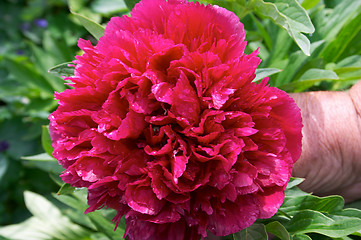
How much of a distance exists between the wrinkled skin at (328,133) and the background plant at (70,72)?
0.15ft

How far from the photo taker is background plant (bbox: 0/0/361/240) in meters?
0.60

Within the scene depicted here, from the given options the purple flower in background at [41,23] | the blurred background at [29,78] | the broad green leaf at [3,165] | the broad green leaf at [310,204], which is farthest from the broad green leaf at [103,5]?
the broad green leaf at [310,204]

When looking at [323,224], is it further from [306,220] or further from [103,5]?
[103,5]

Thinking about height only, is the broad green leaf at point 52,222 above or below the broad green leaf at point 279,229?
below

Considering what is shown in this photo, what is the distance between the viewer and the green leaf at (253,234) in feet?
1.80

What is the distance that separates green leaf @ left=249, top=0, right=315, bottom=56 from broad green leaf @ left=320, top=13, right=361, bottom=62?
0.86 feet

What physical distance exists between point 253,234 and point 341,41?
0.52 metres

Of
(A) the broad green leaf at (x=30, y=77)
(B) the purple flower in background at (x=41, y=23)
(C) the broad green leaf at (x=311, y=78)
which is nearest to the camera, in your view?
(C) the broad green leaf at (x=311, y=78)

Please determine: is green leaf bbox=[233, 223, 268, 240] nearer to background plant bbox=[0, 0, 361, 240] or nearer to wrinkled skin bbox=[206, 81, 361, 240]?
background plant bbox=[0, 0, 361, 240]

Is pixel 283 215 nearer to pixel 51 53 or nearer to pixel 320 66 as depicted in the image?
pixel 320 66

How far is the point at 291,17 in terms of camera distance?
0.60 meters

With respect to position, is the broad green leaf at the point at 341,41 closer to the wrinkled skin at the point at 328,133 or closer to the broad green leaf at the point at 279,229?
the wrinkled skin at the point at 328,133

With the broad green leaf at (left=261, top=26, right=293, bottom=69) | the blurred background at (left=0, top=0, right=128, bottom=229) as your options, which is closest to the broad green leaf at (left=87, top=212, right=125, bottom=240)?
the blurred background at (left=0, top=0, right=128, bottom=229)

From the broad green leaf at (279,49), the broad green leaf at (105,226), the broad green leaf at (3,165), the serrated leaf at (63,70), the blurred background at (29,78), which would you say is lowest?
the broad green leaf at (3,165)
